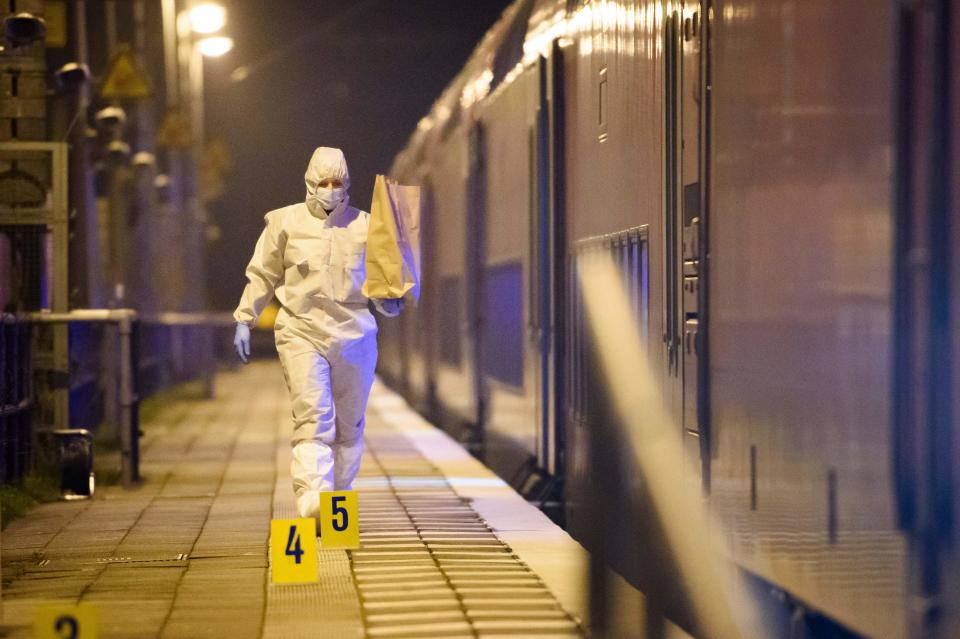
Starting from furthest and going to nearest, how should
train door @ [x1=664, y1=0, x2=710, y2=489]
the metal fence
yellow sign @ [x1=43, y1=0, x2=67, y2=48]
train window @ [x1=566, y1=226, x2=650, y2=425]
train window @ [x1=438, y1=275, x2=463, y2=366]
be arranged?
train window @ [x1=438, y1=275, x2=463, y2=366] → yellow sign @ [x1=43, y1=0, x2=67, y2=48] → the metal fence → train window @ [x1=566, y1=226, x2=650, y2=425] → train door @ [x1=664, y1=0, x2=710, y2=489]

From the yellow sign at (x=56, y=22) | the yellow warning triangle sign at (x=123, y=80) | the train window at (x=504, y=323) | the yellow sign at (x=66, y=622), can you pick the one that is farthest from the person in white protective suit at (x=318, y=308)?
the yellow warning triangle sign at (x=123, y=80)

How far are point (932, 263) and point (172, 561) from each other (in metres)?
4.32

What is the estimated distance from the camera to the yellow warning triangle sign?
14.1 meters

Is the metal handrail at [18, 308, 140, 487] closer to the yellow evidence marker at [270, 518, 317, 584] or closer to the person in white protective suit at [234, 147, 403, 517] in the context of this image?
the person in white protective suit at [234, 147, 403, 517]

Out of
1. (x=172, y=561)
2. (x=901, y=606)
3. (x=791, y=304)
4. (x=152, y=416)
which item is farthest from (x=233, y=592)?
(x=152, y=416)

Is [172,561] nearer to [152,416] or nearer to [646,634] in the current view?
[646,634]

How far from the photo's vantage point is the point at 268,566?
24.0 ft

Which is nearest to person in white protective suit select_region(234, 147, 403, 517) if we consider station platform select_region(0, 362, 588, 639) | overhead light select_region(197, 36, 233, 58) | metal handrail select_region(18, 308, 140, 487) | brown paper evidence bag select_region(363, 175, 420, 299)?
brown paper evidence bag select_region(363, 175, 420, 299)

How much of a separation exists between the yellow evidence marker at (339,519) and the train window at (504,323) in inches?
133

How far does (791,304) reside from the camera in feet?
17.5

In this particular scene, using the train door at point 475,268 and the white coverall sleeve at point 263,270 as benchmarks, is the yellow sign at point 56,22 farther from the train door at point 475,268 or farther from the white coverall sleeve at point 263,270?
the white coverall sleeve at point 263,270

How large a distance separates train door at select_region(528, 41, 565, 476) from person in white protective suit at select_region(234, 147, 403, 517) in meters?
1.81

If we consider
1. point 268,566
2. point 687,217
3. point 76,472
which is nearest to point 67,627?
point 268,566

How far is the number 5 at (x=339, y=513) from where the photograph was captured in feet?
25.4
